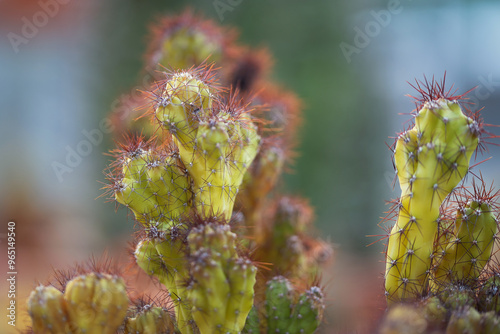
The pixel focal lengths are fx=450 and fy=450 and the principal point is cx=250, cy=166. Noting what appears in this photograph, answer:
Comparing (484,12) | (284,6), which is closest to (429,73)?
(484,12)

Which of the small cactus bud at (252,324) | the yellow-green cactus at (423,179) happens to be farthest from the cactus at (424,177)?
the small cactus bud at (252,324)

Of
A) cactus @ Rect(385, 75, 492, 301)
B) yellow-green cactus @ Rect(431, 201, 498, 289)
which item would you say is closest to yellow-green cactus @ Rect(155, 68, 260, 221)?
cactus @ Rect(385, 75, 492, 301)

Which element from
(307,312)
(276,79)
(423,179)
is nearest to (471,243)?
(423,179)

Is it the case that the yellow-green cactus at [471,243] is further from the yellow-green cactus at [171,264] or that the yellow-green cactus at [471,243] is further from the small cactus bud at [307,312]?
the yellow-green cactus at [171,264]

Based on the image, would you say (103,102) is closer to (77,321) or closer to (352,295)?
(352,295)

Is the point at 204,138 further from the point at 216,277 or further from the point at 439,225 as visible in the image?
the point at 439,225

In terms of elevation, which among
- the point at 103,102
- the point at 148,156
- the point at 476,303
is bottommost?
the point at 476,303
